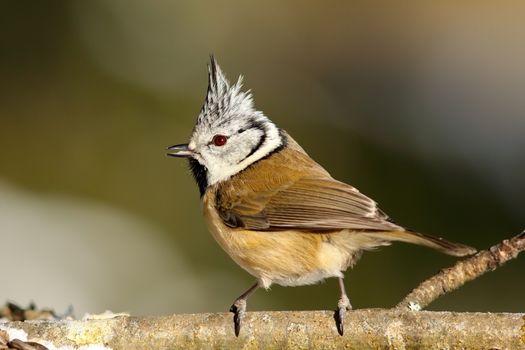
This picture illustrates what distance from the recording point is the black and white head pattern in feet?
10.9

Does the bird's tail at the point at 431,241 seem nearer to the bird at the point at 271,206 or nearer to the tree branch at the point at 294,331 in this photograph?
the bird at the point at 271,206

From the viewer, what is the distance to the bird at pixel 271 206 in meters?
2.80

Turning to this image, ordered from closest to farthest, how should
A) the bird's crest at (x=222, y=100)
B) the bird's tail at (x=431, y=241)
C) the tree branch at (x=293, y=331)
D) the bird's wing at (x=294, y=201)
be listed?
the tree branch at (x=293, y=331)
the bird's tail at (x=431, y=241)
the bird's wing at (x=294, y=201)
the bird's crest at (x=222, y=100)

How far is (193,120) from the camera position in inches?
225

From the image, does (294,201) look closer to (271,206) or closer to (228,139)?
(271,206)

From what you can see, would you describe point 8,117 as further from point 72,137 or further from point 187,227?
point 187,227

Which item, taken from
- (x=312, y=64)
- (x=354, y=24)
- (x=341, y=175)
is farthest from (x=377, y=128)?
(x=354, y=24)

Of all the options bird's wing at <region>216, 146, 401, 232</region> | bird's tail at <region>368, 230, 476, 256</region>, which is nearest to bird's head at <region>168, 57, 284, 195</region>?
bird's wing at <region>216, 146, 401, 232</region>

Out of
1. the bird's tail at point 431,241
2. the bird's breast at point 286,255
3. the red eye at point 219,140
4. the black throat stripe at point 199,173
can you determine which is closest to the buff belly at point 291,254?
the bird's breast at point 286,255

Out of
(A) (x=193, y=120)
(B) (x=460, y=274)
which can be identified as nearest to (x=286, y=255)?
(B) (x=460, y=274)

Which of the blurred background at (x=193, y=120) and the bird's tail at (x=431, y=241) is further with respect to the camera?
the blurred background at (x=193, y=120)

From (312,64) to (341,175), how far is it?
1.96 m

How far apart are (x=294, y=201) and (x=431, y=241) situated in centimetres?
60

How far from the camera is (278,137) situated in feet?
11.2
